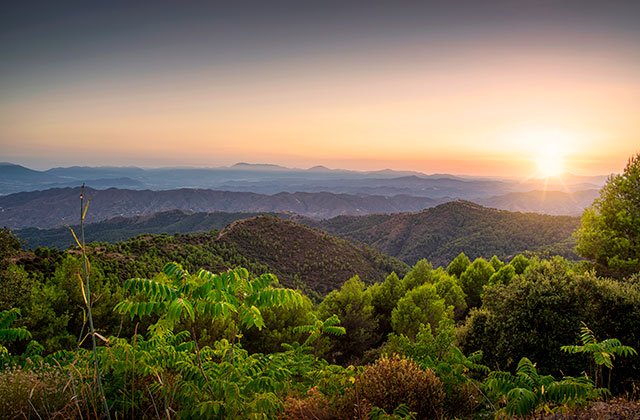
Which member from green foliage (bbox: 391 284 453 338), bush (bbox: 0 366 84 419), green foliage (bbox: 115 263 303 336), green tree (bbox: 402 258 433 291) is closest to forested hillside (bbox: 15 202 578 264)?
green tree (bbox: 402 258 433 291)

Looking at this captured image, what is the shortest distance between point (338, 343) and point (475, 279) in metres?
12.3

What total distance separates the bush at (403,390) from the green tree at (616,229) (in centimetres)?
Answer: 1632

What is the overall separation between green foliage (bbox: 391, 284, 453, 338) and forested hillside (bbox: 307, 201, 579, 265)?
161 ft

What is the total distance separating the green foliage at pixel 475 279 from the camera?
24359 mm

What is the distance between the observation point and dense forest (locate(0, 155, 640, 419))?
4.00 metres

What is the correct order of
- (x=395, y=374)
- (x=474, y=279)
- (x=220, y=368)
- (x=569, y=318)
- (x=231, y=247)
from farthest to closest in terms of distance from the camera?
(x=231, y=247) < (x=474, y=279) < (x=569, y=318) < (x=395, y=374) < (x=220, y=368)

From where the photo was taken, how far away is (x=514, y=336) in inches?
388

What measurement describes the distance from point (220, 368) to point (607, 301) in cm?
1103

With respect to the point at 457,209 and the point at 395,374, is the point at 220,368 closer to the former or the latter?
the point at 395,374

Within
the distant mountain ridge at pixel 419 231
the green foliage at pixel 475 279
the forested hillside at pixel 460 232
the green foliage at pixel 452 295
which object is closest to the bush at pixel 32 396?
the green foliage at pixel 452 295

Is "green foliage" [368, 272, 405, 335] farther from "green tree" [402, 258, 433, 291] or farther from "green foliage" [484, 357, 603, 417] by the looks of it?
"green foliage" [484, 357, 603, 417]

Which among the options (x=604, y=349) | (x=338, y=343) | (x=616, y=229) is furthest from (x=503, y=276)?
(x=604, y=349)

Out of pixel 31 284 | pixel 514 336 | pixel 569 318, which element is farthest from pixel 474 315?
pixel 31 284

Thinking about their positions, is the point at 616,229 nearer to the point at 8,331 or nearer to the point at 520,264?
the point at 520,264
